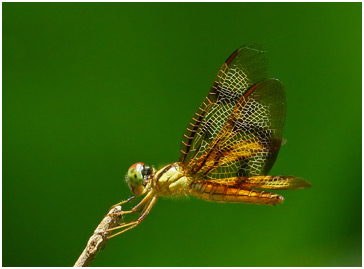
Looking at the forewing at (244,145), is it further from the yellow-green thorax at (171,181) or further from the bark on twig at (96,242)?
the bark on twig at (96,242)

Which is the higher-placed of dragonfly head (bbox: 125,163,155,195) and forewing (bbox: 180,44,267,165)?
forewing (bbox: 180,44,267,165)

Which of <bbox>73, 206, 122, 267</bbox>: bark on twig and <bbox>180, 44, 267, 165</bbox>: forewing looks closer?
<bbox>73, 206, 122, 267</bbox>: bark on twig

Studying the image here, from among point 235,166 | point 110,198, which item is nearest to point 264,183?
point 235,166

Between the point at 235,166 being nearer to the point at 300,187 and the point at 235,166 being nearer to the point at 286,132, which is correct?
the point at 300,187

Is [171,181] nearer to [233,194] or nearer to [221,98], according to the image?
[233,194]

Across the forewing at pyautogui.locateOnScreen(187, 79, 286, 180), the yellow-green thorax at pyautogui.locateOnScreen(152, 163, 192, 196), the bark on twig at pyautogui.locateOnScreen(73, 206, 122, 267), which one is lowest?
the bark on twig at pyautogui.locateOnScreen(73, 206, 122, 267)

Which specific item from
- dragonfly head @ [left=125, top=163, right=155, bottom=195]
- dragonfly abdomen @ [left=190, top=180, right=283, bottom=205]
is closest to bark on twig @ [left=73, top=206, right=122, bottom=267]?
dragonfly head @ [left=125, top=163, right=155, bottom=195]

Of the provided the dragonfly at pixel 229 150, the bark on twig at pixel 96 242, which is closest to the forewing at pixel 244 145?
the dragonfly at pixel 229 150

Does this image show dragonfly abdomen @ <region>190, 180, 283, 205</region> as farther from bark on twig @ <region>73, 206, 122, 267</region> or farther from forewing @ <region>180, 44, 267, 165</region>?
bark on twig @ <region>73, 206, 122, 267</region>
